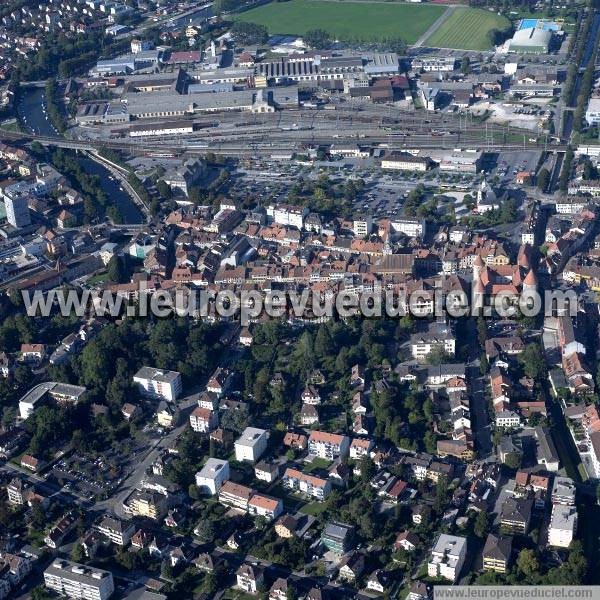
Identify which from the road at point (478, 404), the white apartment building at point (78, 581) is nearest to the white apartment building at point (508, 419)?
the road at point (478, 404)

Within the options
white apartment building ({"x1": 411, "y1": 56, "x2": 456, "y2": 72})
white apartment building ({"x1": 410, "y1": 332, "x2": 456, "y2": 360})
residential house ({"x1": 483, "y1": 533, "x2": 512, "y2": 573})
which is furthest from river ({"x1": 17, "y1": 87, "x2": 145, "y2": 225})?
residential house ({"x1": 483, "y1": 533, "x2": 512, "y2": 573})

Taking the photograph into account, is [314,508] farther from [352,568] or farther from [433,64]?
[433,64]

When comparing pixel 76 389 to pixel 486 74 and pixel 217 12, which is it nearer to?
pixel 486 74

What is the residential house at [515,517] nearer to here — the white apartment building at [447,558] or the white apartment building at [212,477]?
the white apartment building at [447,558]

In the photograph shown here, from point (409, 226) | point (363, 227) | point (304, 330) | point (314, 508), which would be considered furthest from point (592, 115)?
point (314, 508)

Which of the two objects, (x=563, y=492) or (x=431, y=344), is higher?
(x=431, y=344)

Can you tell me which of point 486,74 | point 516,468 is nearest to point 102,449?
point 516,468
